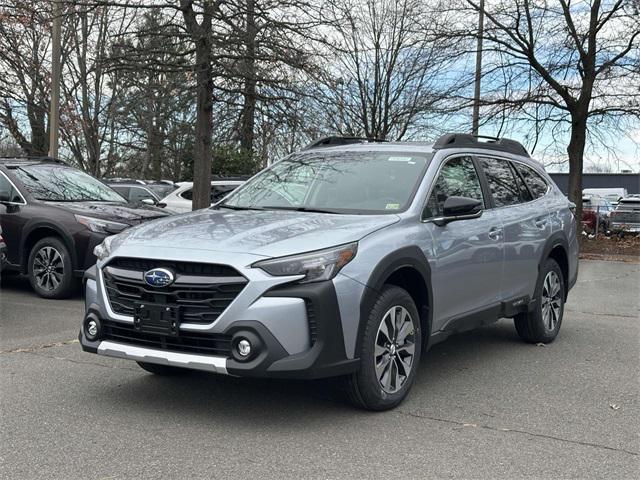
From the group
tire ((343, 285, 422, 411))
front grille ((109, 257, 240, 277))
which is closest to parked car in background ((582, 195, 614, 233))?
tire ((343, 285, 422, 411))

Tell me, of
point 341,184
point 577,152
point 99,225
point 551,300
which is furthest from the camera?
point 577,152

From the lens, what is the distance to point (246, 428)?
4.22 metres

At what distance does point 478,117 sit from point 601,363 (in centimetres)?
1343

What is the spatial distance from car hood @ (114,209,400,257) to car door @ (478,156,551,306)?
169 cm

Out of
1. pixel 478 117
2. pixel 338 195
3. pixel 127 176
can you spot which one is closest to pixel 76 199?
pixel 338 195

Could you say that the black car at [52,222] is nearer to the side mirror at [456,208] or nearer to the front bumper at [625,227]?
the side mirror at [456,208]

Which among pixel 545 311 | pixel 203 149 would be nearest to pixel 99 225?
pixel 545 311

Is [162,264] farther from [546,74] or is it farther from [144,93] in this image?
[546,74]

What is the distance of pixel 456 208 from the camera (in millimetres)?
5000

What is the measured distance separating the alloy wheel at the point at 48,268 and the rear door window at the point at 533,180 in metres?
5.45

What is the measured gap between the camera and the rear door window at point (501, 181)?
619 cm

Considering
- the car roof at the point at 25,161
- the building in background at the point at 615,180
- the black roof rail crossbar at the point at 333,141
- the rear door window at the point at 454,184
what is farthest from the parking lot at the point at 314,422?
the building in background at the point at 615,180

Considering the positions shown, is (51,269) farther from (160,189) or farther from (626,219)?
(626,219)

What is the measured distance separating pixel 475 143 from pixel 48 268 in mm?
5464
